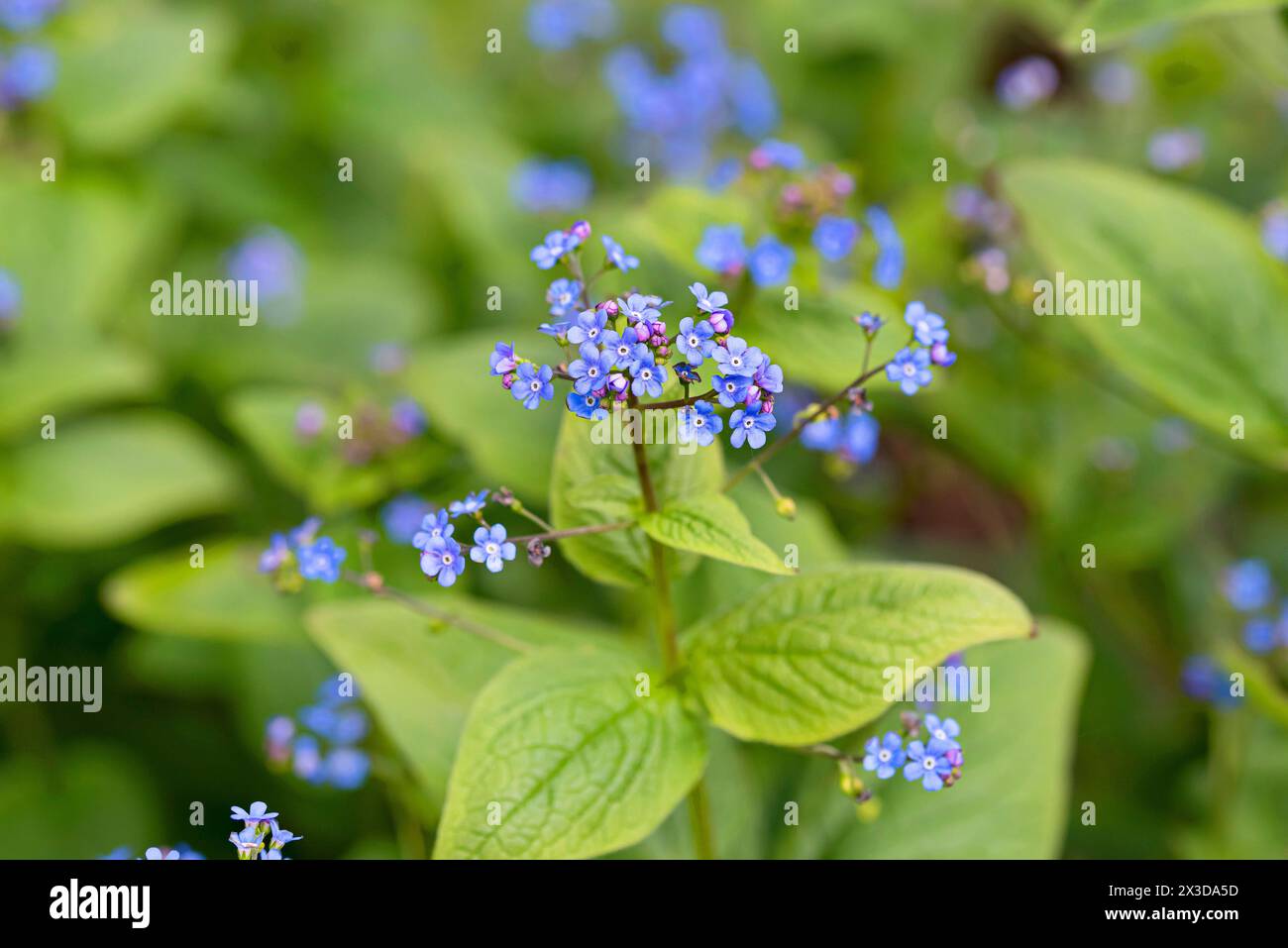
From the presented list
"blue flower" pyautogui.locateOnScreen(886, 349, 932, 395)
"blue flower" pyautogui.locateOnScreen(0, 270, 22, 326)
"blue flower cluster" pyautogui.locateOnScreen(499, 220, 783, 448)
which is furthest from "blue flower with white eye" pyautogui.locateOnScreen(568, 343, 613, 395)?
"blue flower" pyautogui.locateOnScreen(0, 270, 22, 326)

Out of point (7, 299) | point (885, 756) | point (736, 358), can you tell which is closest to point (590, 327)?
point (736, 358)

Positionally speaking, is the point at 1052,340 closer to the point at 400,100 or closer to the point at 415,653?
the point at 415,653

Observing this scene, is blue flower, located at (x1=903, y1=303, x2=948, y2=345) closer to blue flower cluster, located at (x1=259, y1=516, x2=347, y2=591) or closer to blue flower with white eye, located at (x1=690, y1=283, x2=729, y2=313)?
blue flower with white eye, located at (x1=690, y1=283, x2=729, y2=313)

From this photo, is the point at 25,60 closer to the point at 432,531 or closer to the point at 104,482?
the point at 104,482

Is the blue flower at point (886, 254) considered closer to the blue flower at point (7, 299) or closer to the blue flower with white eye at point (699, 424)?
the blue flower with white eye at point (699, 424)

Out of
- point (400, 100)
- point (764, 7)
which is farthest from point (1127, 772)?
point (400, 100)

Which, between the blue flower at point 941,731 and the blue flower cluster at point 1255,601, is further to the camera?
the blue flower cluster at point 1255,601

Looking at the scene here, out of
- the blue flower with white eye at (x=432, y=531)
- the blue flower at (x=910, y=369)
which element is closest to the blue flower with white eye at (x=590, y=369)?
the blue flower with white eye at (x=432, y=531)
